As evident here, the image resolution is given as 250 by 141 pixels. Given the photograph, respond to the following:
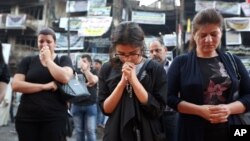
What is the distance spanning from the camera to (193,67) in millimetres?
2182

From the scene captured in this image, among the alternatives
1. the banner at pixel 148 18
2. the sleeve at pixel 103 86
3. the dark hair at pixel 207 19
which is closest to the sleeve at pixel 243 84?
the dark hair at pixel 207 19

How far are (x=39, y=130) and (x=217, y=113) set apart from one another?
5.33ft

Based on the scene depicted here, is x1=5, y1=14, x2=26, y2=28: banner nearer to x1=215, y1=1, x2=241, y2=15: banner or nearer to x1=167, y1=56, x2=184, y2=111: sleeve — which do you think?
x1=215, y1=1, x2=241, y2=15: banner

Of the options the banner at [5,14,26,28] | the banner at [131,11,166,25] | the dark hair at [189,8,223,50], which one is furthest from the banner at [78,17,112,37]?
the dark hair at [189,8,223,50]

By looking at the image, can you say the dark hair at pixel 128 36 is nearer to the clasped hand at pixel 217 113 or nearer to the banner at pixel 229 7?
the clasped hand at pixel 217 113

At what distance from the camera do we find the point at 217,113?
201 centimetres

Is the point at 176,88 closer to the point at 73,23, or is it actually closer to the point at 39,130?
the point at 39,130

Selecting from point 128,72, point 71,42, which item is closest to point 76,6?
point 71,42

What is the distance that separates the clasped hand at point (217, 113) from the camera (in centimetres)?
200

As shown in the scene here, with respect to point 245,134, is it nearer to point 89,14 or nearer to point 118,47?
point 118,47

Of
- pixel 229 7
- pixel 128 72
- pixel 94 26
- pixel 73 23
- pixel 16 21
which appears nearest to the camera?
pixel 128 72

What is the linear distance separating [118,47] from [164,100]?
0.41m

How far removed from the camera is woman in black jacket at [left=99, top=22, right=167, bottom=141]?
1.97m

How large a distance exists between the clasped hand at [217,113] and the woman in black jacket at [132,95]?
257 mm
